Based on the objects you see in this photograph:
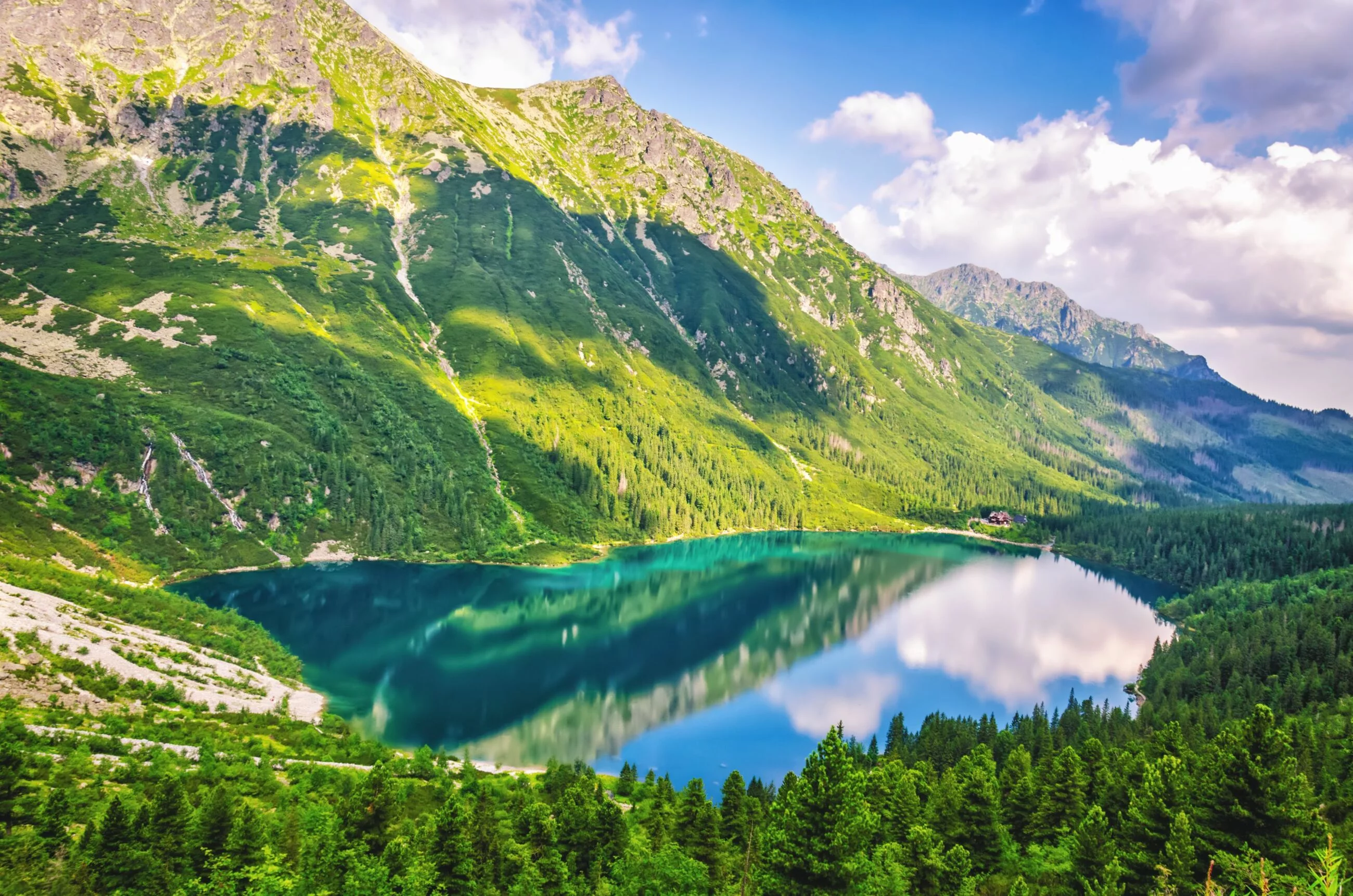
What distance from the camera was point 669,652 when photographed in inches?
4306

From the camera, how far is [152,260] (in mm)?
180375

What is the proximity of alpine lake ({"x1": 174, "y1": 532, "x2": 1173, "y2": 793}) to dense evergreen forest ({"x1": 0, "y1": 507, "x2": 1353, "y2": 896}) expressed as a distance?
13.5 m

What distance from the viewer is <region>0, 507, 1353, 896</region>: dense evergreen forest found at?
82.0 ft

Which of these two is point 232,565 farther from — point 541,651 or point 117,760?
point 117,760

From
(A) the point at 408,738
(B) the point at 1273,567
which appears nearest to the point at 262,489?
(A) the point at 408,738

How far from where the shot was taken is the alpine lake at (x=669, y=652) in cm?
7788

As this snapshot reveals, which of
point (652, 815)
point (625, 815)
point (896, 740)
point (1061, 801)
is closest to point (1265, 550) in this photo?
point (896, 740)

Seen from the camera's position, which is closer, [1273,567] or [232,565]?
[232,565]

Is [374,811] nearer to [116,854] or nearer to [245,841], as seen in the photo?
[245,841]

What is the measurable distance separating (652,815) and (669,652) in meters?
62.6

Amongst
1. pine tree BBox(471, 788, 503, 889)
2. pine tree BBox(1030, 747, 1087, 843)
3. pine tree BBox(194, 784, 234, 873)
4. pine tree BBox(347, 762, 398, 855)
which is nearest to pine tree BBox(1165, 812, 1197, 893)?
pine tree BBox(1030, 747, 1087, 843)

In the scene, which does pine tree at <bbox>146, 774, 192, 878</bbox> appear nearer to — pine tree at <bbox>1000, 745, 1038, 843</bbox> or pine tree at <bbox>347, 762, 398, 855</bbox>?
pine tree at <bbox>347, 762, 398, 855</bbox>

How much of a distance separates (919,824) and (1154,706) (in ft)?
214

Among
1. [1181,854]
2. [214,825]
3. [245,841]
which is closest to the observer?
[245,841]
